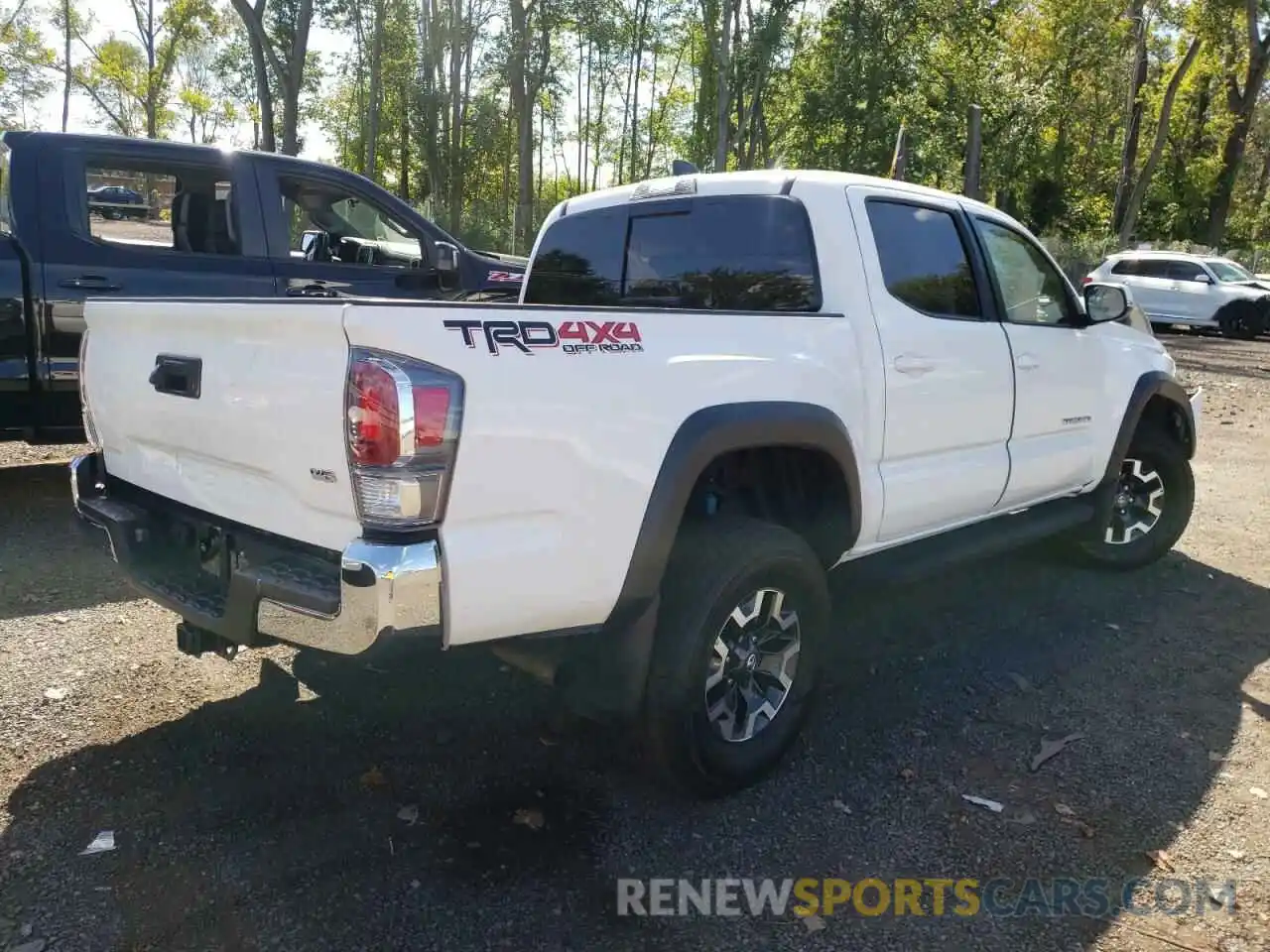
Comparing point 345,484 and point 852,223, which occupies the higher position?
point 852,223

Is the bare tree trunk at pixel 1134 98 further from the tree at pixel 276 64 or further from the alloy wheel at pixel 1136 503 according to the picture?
the alloy wheel at pixel 1136 503

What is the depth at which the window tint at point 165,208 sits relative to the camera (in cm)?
549

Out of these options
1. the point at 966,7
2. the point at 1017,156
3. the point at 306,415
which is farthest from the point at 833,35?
the point at 306,415

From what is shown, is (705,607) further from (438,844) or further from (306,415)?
(306,415)

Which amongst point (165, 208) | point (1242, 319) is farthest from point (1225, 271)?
point (165, 208)

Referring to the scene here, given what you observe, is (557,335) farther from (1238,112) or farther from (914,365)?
(1238,112)

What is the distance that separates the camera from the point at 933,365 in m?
3.64

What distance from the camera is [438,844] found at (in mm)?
2723

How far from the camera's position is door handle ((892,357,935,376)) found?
3488 millimetres

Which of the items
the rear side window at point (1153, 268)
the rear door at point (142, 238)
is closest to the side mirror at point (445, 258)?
the rear door at point (142, 238)

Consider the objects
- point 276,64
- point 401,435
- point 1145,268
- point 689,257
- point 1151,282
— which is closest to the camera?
point 401,435

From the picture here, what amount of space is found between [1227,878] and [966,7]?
30.5 metres

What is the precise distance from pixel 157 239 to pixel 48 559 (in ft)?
6.43

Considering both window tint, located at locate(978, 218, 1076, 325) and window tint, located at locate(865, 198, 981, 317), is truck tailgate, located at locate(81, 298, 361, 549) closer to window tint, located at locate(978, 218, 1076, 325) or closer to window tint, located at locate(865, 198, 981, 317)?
window tint, located at locate(865, 198, 981, 317)
